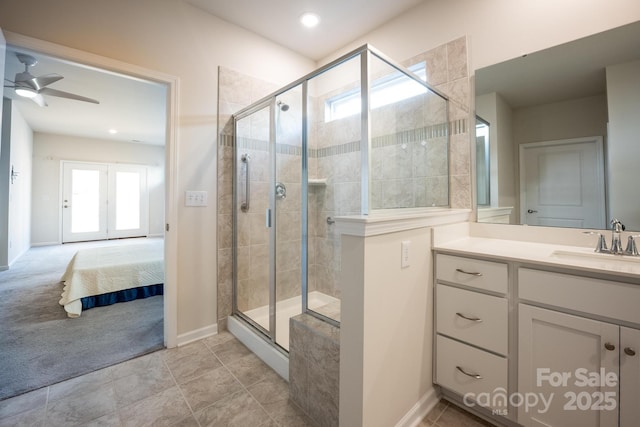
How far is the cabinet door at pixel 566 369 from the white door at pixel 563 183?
73 centimetres

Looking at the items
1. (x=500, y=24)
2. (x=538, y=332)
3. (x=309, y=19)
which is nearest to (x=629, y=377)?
(x=538, y=332)

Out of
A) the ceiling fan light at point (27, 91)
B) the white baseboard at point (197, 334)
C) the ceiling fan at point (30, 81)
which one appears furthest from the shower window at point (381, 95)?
the ceiling fan light at point (27, 91)

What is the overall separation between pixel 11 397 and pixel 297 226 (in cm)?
192

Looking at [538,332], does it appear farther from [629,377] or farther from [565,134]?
[565,134]

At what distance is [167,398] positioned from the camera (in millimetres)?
1546

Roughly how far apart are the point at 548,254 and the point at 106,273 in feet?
12.3

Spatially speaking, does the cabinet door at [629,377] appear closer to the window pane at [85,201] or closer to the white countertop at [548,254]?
the white countertop at [548,254]

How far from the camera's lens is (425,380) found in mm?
1441

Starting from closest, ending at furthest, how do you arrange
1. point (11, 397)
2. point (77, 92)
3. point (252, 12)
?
point (11, 397), point (252, 12), point (77, 92)

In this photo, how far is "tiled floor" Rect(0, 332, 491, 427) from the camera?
138cm

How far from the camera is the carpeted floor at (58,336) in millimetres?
1775

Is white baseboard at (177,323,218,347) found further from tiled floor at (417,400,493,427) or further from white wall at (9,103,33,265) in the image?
white wall at (9,103,33,265)

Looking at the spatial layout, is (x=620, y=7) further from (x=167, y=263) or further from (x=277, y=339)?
(x=167, y=263)

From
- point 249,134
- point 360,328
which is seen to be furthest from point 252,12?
point 360,328
